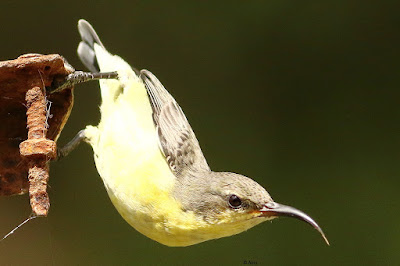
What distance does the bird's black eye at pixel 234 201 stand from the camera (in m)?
2.53

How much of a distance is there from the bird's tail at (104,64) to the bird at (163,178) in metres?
0.01

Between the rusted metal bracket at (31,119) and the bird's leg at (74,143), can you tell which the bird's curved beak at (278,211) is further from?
the bird's leg at (74,143)

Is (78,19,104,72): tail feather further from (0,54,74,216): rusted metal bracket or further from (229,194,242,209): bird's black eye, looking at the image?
(229,194,242,209): bird's black eye

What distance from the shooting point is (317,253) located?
4605mm

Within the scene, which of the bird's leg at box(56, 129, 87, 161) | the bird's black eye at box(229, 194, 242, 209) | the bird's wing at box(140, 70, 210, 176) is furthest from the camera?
the bird's leg at box(56, 129, 87, 161)

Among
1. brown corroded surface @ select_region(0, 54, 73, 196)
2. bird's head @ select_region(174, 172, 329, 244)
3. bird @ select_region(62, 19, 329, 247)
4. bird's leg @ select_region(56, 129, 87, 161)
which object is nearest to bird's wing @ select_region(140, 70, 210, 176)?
bird @ select_region(62, 19, 329, 247)

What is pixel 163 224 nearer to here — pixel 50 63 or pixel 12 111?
pixel 12 111

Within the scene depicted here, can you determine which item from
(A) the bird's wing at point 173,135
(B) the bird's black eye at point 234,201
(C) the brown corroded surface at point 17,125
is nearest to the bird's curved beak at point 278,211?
(B) the bird's black eye at point 234,201

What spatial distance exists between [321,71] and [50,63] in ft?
10.4

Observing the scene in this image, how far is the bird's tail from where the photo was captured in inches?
131

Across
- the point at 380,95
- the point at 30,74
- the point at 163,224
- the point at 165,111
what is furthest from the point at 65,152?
the point at 380,95

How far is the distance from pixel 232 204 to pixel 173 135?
2.13 ft

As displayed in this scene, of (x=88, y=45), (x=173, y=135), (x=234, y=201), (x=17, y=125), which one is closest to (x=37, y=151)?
(x=17, y=125)

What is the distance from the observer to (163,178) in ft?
9.16
